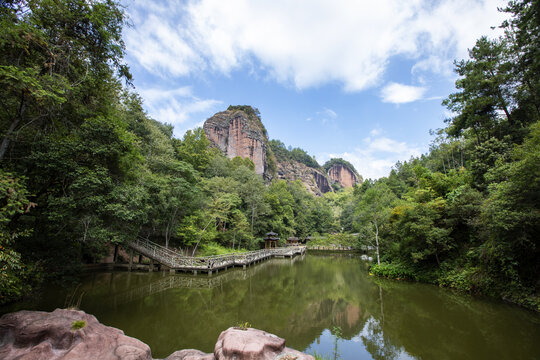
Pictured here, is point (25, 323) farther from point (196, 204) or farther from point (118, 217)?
point (196, 204)

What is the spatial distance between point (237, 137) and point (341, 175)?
67465mm

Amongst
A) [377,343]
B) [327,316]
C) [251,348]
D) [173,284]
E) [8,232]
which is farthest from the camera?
[173,284]

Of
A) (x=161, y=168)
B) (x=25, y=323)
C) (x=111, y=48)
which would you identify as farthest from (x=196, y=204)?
(x=25, y=323)

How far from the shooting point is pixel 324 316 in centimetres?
774

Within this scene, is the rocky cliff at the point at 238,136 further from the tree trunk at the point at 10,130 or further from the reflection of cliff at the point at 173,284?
the tree trunk at the point at 10,130

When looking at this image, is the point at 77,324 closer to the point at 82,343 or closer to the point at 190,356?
the point at 82,343

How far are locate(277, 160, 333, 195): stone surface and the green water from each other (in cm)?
5903

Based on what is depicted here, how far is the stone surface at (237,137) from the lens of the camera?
5169cm

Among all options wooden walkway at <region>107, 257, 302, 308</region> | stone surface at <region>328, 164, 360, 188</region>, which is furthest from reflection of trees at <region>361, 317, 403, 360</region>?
stone surface at <region>328, 164, 360, 188</region>

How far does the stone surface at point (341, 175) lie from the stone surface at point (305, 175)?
10671 millimetres

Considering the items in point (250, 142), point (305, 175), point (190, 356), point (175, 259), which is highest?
point (250, 142)

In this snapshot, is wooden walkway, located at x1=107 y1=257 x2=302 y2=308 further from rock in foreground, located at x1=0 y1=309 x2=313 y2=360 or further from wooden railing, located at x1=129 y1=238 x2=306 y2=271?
rock in foreground, located at x1=0 y1=309 x2=313 y2=360

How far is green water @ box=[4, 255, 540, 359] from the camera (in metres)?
5.36

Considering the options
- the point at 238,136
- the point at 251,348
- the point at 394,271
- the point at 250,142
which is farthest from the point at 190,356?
the point at 238,136
